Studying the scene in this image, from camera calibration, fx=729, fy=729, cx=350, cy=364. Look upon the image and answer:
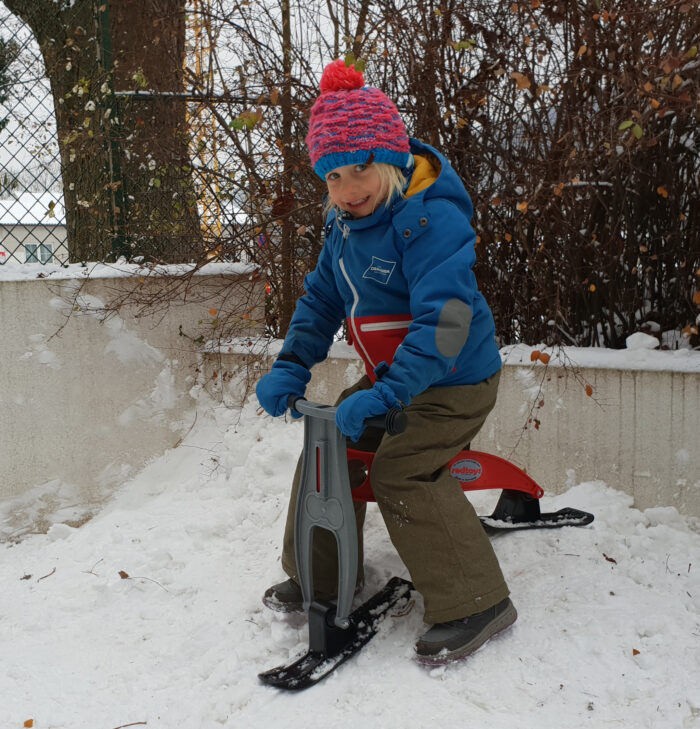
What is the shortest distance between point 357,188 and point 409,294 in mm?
385

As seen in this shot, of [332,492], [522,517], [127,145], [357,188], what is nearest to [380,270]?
[357,188]

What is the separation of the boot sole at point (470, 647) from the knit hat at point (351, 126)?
1.55 m

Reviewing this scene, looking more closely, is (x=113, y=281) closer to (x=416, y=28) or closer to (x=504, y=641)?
(x=416, y=28)

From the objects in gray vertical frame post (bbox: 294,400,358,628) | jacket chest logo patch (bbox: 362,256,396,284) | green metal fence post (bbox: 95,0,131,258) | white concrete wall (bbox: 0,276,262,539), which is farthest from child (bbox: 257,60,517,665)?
green metal fence post (bbox: 95,0,131,258)

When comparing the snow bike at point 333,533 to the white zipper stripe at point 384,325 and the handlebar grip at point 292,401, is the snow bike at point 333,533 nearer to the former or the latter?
the handlebar grip at point 292,401

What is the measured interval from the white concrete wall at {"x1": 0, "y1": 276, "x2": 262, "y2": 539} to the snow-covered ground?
0.43m

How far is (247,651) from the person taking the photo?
100 inches

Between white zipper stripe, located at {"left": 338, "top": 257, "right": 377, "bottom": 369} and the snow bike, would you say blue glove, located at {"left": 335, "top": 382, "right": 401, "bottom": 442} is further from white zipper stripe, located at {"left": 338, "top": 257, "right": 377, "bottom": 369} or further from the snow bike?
white zipper stripe, located at {"left": 338, "top": 257, "right": 377, "bottom": 369}

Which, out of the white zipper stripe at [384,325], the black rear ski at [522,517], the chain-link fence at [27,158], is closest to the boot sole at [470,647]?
the black rear ski at [522,517]

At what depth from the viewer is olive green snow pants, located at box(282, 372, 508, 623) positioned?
7.79 ft

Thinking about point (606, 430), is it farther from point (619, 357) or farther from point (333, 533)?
point (333, 533)

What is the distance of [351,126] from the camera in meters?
2.26

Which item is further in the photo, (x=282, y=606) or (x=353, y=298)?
(x=282, y=606)

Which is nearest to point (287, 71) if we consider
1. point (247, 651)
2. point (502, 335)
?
point (502, 335)
